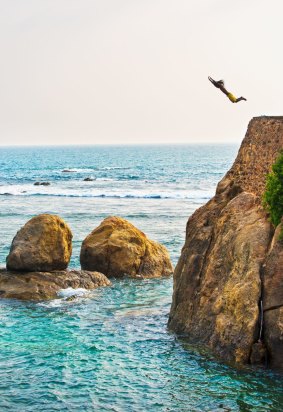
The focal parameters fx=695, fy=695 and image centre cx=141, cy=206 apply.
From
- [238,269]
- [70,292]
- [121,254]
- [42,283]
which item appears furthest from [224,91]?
[121,254]

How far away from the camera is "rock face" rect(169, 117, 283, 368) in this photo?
19.8 metres

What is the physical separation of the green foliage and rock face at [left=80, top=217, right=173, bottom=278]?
1294 centimetres

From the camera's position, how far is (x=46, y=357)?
70.6 ft

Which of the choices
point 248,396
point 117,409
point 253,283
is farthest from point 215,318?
point 117,409

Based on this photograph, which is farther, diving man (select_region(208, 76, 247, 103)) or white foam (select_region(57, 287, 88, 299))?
white foam (select_region(57, 287, 88, 299))

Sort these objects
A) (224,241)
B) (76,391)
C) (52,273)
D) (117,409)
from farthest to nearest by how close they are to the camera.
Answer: (52,273), (224,241), (76,391), (117,409)

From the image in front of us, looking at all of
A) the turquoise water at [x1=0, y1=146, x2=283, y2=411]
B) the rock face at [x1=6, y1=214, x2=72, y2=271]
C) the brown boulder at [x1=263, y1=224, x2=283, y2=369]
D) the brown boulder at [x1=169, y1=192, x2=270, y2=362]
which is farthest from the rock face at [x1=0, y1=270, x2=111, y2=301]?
the brown boulder at [x1=263, y1=224, x2=283, y2=369]

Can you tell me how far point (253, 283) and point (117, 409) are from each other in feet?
18.3

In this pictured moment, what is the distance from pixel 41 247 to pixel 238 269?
37.7 feet

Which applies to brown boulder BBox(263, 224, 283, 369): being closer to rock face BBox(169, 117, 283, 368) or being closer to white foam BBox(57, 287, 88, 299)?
rock face BBox(169, 117, 283, 368)

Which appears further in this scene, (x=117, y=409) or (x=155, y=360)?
(x=155, y=360)

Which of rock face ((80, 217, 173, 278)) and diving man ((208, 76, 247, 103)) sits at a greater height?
diving man ((208, 76, 247, 103))

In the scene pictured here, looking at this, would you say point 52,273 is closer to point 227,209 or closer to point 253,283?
point 227,209

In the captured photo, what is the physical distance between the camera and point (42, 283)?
96.0 feet
